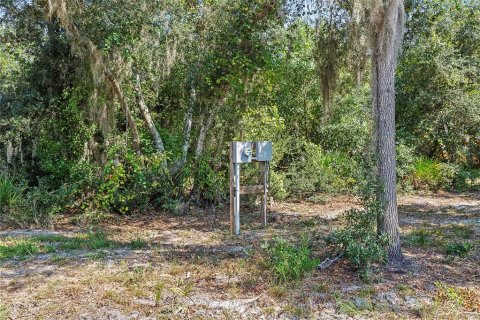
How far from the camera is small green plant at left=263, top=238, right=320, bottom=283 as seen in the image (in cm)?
369

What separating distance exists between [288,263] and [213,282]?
26.7 inches

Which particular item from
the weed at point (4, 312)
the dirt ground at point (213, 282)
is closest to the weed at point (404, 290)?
the dirt ground at point (213, 282)

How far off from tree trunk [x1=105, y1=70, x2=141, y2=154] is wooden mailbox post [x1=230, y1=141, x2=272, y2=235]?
232 cm

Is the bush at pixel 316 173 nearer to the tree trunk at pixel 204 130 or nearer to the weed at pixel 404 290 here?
the tree trunk at pixel 204 130

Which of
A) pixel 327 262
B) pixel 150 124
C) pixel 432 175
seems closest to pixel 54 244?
pixel 150 124

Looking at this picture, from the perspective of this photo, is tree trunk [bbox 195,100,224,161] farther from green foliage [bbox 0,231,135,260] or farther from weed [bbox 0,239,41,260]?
weed [bbox 0,239,41,260]

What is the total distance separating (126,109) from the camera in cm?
729

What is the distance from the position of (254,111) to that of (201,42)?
1.57m

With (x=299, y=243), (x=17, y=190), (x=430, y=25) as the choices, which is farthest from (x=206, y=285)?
(x=430, y=25)

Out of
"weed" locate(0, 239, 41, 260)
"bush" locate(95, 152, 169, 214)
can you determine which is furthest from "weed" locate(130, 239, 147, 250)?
"bush" locate(95, 152, 169, 214)

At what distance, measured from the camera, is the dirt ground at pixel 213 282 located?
3.11 meters

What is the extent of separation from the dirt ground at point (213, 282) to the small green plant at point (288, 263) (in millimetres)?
90

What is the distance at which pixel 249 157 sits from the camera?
236 inches

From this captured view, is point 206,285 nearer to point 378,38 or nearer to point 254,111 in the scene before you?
point 378,38
